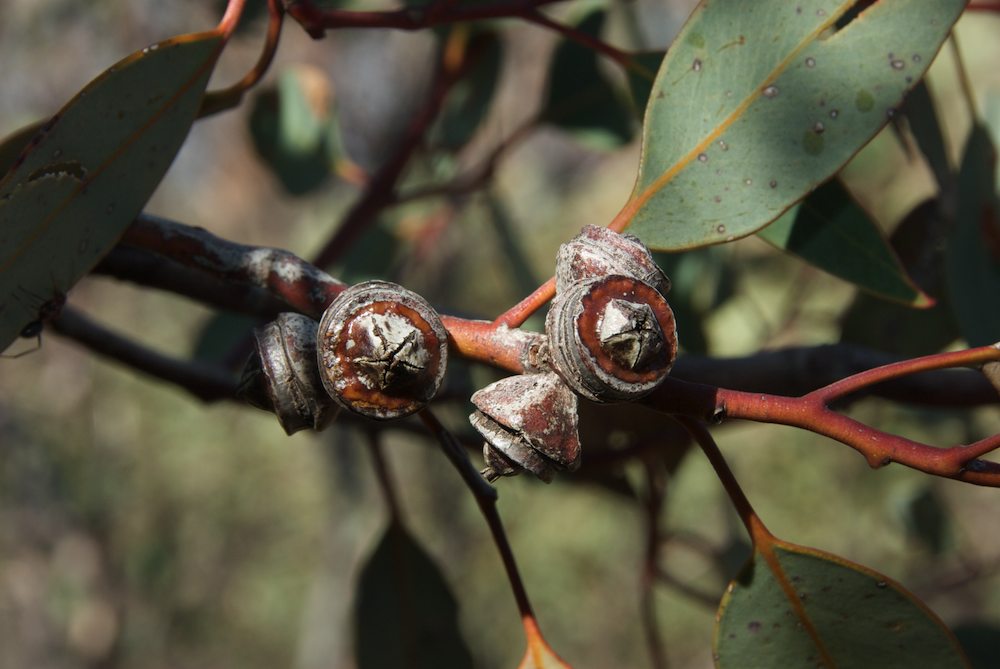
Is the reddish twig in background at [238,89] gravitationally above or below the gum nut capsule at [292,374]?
above

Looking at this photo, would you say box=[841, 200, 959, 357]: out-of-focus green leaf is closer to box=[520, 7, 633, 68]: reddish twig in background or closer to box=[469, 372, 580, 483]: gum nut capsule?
box=[520, 7, 633, 68]: reddish twig in background

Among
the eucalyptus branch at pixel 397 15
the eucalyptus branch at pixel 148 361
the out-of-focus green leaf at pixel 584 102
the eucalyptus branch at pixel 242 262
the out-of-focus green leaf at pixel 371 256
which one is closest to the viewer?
the eucalyptus branch at pixel 242 262

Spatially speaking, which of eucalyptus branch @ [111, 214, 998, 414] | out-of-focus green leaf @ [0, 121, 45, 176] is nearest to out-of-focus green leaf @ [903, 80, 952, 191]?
eucalyptus branch @ [111, 214, 998, 414]

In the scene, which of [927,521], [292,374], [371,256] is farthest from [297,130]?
[927,521]

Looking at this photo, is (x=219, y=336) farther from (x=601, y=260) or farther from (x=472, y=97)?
(x=601, y=260)

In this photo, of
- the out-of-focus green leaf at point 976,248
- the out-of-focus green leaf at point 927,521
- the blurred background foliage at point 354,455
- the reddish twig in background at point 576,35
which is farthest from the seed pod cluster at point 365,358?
the out-of-focus green leaf at point 927,521

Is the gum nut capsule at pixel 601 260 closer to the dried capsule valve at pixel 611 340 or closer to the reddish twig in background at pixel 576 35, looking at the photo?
the dried capsule valve at pixel 611 340

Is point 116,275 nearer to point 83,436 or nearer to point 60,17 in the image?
point 60,17
